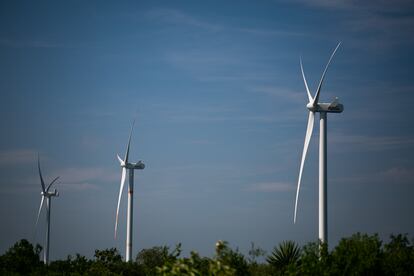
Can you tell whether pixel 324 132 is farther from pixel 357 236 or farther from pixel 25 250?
pixel 25 250

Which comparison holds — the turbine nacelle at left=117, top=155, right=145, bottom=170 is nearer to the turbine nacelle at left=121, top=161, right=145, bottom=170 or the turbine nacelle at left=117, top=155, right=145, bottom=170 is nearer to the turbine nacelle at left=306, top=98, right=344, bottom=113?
the turbine nacelle at left=121, top=161, right=145, bottom=170

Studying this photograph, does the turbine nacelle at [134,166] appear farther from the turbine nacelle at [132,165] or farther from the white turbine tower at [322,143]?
the white turbine tower at [322,143]

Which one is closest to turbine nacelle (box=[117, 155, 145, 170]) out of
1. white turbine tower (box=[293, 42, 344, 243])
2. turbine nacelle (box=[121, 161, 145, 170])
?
turbine nacelle (box=[121, 161, 145, 170])

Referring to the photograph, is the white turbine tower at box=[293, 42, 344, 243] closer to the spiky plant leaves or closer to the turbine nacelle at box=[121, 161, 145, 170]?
the spiky plant leaves

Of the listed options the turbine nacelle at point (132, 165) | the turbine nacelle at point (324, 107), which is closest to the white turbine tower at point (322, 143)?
the turbine nacelle at point (324, 107)

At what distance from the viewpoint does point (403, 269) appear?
58688 millimetres

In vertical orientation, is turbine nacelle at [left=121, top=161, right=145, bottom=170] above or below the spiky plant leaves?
above

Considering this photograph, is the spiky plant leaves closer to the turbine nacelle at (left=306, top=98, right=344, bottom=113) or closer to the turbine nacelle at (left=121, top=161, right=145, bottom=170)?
the turbine nacelle at (left=306, top=98, right=344, bottom=113)

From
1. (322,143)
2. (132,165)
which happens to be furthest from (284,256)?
(132,165)

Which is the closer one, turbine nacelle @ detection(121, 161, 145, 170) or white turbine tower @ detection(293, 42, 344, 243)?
white turbine tower @ detection(293, 42, 344, 243)

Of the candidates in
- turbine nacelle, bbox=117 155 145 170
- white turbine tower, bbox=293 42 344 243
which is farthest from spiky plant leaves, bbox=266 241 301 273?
turbine nacelle, bbox=117 155 145 170

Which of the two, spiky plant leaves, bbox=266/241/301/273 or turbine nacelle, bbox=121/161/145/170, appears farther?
turbine nacelle, bbox=121/161/145/170

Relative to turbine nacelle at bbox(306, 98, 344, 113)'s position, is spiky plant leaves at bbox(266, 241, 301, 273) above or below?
below

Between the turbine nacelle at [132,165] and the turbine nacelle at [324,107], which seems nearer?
the turbine nacelle at [324,107]
